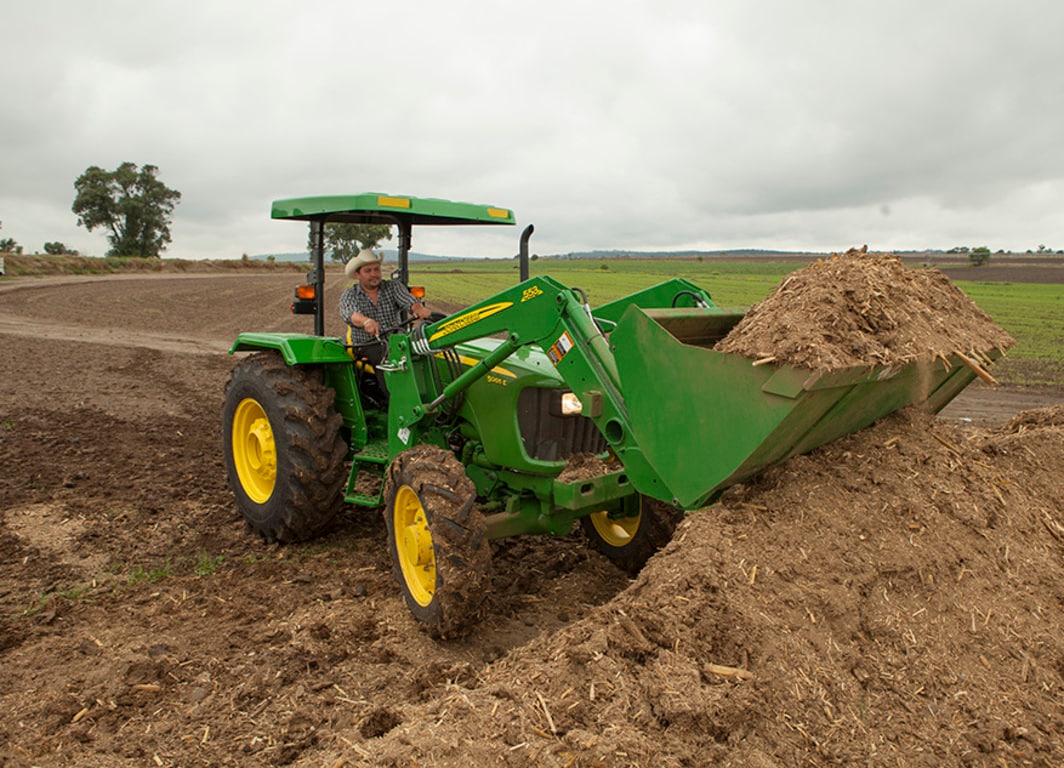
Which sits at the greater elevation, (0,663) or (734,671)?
(734,671)

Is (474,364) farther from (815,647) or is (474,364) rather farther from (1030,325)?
(1030,325)

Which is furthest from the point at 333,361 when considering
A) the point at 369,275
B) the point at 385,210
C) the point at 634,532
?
the point at 634,532

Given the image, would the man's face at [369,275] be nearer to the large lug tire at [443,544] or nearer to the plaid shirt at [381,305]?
the plaid shirt at [381,305]

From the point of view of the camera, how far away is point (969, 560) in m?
3.29

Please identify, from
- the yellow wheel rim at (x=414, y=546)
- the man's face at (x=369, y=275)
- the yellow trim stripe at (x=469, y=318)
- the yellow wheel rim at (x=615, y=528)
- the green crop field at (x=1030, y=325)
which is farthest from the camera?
the green crop field at (x=1030, y=325)

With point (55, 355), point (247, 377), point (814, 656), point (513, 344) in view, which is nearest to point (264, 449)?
point (247, 377)

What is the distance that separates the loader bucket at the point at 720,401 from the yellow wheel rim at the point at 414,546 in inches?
52.4

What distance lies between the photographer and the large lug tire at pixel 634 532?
481cm

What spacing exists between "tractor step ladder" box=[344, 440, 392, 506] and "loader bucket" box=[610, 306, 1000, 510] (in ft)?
7.26

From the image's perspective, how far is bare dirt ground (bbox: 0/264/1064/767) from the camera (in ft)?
8.86

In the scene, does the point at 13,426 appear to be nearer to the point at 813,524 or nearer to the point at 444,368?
the point at 444,368

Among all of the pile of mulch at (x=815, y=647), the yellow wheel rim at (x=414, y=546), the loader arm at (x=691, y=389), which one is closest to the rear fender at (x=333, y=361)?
the yellow wheel rim at (x=414, y=546)

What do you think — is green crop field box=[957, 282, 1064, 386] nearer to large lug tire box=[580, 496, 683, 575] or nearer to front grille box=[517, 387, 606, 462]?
large lug tire box=[580, 496, 683, 575]

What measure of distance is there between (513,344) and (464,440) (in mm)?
1049
